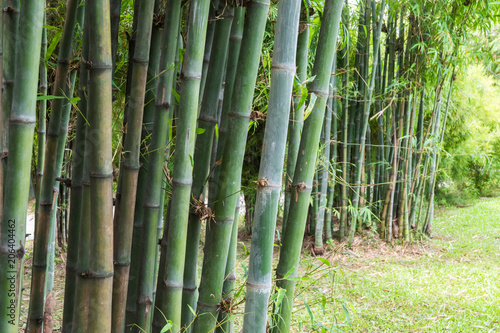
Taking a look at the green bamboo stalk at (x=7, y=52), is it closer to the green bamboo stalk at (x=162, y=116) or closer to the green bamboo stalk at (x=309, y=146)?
the green bamboo stalk at (x=162, y=116)

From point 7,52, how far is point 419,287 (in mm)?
3048

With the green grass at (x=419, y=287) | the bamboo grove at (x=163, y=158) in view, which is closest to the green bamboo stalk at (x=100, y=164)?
the bamboo grove at (x=163, y=158)

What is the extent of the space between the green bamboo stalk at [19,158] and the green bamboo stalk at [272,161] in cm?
41

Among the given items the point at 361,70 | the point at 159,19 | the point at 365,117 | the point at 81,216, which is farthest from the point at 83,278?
the point at 361,70

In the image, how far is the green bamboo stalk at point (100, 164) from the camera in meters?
0.75

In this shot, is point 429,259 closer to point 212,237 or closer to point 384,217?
point 384,217

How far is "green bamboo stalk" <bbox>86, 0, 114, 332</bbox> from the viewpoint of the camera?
2.47 feet

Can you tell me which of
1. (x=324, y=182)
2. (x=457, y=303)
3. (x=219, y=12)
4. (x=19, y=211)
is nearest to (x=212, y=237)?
(x=19, y=211)

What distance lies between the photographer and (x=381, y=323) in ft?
8.21

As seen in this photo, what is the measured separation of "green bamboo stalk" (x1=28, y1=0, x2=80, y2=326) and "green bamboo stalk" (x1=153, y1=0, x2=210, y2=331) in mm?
355

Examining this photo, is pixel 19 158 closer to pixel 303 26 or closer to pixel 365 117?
pixel 303 26

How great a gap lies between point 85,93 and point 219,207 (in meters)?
0.39

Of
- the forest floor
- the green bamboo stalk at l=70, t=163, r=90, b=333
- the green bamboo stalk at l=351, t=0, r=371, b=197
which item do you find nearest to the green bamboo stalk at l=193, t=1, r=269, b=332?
the green bamboo stalk at l=70, t=163, r=90, b=333

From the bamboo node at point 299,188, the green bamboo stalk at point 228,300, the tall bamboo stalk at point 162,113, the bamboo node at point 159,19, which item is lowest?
the green bamboo stalk at point 228,300
